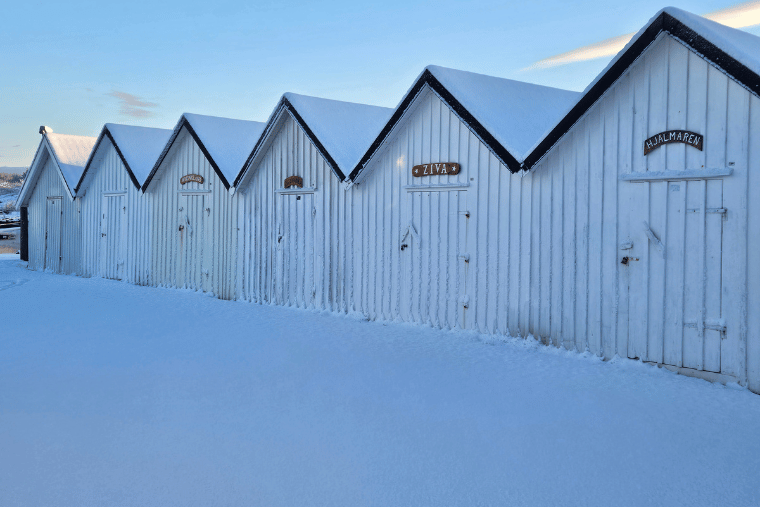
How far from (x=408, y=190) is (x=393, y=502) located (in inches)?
325

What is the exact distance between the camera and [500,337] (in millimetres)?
10758

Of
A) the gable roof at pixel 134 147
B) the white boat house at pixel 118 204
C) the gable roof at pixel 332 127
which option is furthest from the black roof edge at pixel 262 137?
the gable roof at pixel 134 147

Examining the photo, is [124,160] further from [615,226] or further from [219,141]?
[615,226]

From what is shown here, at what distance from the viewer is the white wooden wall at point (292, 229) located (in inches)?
562

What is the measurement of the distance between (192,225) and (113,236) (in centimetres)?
516

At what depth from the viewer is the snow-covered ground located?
16.8ft

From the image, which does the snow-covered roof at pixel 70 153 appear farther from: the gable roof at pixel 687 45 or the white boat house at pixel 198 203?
the gable roof at pixel 687 45

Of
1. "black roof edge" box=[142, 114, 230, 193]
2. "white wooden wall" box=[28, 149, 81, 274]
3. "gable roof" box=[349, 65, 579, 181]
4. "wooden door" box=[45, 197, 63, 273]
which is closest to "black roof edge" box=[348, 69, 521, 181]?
"gable roof" box=[349, 65, 579, 181]

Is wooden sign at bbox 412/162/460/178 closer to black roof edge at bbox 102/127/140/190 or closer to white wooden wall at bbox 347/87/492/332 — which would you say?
white wooden wall at bbox 347/87/492/332

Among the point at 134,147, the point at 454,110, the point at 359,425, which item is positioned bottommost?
the point at 359,425

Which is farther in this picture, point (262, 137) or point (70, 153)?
point (70, 153)

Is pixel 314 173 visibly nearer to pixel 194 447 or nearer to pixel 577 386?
pixel 577 386

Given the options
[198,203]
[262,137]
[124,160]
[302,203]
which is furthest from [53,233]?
[302,203]

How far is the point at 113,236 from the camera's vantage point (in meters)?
22.1
